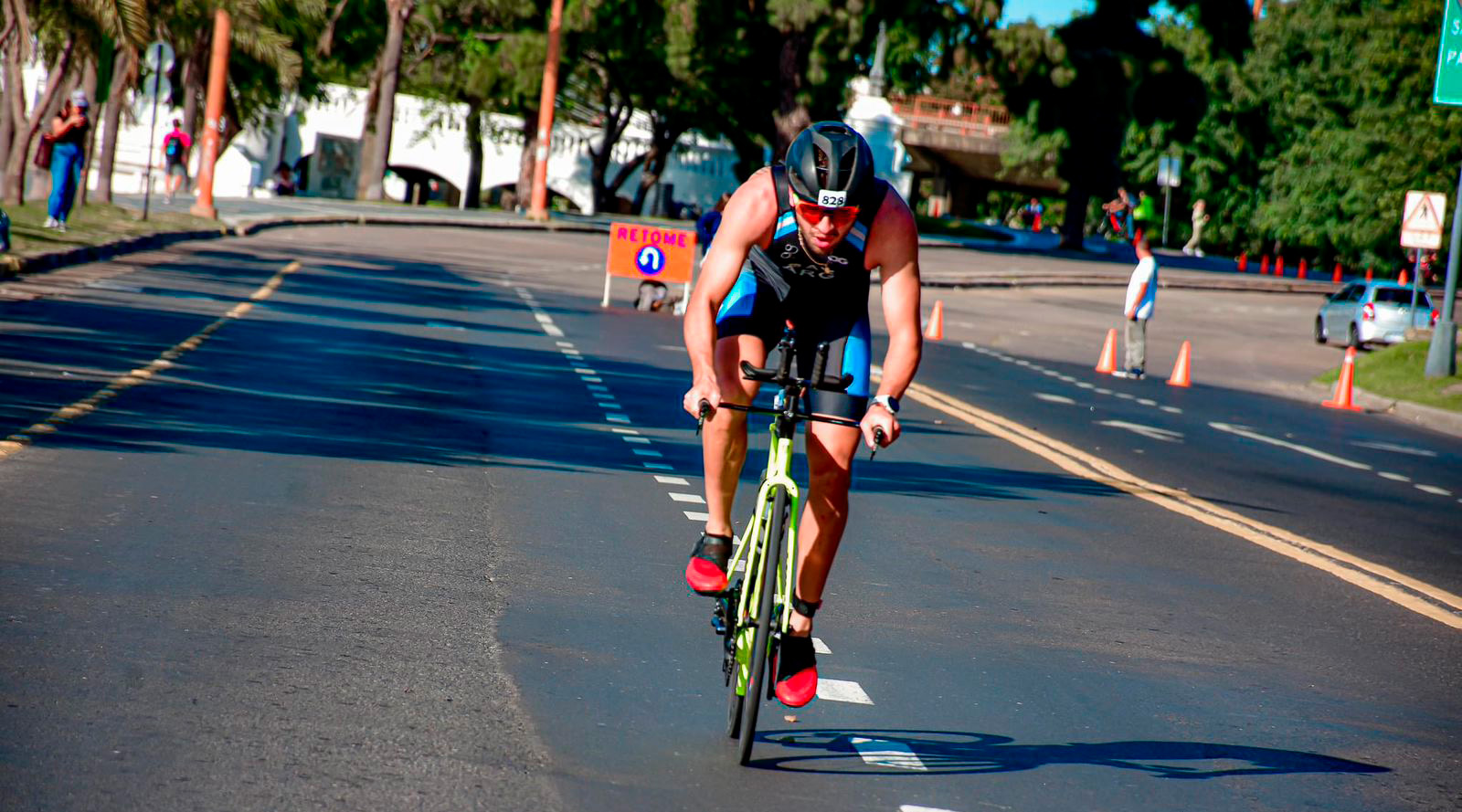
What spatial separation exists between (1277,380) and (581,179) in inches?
2312

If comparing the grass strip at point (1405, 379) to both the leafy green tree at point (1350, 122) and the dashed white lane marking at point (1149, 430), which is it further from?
the leafy green tree at point (1350, 122)

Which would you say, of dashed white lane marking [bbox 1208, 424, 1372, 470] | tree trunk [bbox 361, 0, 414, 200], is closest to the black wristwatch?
dashed white lane marking [bbox 1208, 424, 1372, 470]

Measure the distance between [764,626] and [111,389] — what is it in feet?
29.5

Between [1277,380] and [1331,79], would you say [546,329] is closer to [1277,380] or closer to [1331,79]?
[1277,380]

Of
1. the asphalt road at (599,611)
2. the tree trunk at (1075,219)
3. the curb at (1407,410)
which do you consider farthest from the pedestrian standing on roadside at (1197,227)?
the asphalt road at (599,611)

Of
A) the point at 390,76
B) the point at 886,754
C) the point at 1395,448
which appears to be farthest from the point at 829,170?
the point at 390,76

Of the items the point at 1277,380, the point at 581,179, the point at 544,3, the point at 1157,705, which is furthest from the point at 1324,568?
the point at 581,179

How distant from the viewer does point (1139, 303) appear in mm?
25984

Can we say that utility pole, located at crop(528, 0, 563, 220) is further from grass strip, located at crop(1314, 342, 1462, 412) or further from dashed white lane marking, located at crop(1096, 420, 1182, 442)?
dashed white lane marking, located at crop(1096, 420, 1182, 442)

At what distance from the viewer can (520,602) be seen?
783cm

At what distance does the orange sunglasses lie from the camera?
575 centimetres

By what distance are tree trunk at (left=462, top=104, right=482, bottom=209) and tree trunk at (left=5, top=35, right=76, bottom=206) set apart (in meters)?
41.1

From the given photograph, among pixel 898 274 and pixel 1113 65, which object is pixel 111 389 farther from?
pixel 1113 65

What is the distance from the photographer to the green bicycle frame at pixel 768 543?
5.71m
